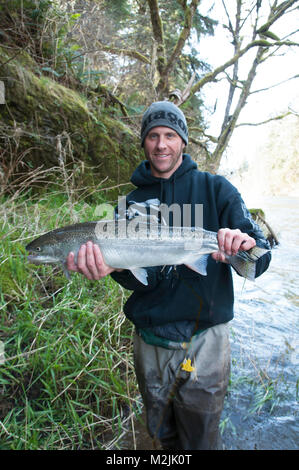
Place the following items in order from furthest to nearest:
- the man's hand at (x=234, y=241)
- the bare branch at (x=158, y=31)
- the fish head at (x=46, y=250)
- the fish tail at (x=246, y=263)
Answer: the bare branch at (x=158, y=31), the fish head at (x=46, y=250), the fish tail at (x=246, y=263), the man's hand at (x=234, y=241)

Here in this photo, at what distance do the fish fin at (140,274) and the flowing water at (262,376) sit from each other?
57.0 inches

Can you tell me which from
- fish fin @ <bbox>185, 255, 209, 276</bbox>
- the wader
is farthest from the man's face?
the wader

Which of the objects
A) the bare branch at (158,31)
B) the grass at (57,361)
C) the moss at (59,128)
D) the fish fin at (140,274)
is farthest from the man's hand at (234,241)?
the bare branch at (158,31)

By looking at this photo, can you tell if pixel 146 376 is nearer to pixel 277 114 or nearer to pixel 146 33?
pixel 146 33

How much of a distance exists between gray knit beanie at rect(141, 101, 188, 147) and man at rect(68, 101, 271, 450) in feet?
0.55

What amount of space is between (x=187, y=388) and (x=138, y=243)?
116 centimetres

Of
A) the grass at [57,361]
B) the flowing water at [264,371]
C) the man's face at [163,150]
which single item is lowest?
the flowing water at [264,371]

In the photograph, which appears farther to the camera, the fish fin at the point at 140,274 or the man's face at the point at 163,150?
the man's face at the point at 163,150

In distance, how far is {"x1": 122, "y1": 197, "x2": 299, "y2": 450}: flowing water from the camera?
9.01ft

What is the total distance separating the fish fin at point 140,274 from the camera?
7.60 feet

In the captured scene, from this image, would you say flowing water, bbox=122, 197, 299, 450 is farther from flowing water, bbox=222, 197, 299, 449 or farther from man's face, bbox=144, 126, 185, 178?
man's face, bbox=144, 126, 185, 178

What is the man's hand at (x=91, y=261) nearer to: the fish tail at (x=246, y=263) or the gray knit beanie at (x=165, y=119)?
the fish tail at (x=246, y=263)

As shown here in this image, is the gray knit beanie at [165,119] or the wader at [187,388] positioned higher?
the gray knit beanie at [165,119]

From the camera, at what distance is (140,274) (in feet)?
7.70
